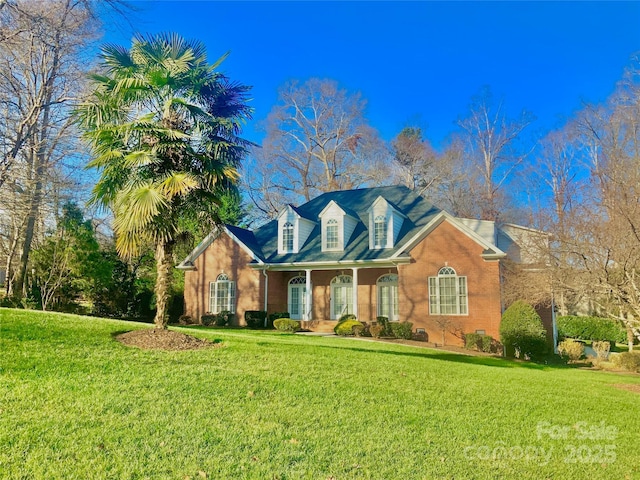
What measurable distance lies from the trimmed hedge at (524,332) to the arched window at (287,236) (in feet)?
39.3

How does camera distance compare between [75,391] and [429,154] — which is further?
[429,154]

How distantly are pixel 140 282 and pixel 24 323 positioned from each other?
60.2 feet

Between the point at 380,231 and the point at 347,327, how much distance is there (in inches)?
210

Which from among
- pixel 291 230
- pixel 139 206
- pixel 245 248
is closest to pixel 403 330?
pixel 291 230

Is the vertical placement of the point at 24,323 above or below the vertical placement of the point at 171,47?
below

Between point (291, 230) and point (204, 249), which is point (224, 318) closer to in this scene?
point (204, 249)

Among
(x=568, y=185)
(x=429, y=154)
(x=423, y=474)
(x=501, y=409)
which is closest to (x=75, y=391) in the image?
(x=423, y=474)

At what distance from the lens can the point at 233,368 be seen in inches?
314

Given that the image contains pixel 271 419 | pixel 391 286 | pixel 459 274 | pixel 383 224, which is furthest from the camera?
pixel 383 224

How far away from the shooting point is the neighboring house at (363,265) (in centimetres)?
1894

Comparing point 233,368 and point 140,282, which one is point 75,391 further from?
point 140,282

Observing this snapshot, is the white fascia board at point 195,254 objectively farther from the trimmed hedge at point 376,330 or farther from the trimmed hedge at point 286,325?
the trimmed hedge at point 376,330

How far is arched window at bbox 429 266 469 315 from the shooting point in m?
19.0

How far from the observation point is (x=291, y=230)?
24812mm
